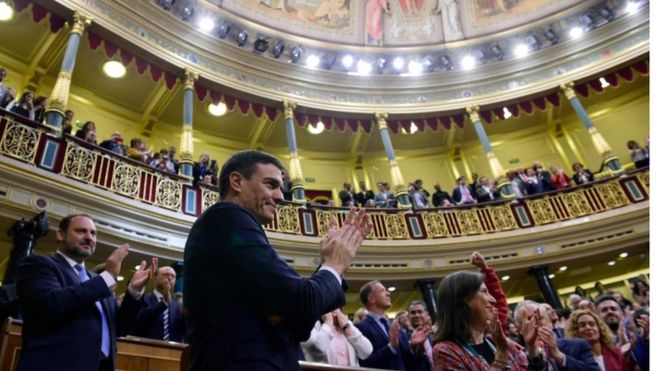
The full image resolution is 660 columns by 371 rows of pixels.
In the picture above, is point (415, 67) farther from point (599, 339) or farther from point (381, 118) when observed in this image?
point (599, 339)

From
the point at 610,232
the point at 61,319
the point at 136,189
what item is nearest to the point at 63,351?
the point at 61,319

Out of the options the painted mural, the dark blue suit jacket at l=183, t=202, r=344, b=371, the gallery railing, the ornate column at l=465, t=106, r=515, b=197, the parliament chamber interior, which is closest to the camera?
the dark blue suit jacket at l=183, t=202, r=344, b=371

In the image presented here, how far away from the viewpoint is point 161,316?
385cm

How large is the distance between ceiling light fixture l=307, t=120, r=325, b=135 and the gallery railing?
3.18 meters

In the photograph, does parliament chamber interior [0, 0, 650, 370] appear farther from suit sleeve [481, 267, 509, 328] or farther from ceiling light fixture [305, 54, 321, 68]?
suit sleeve [481, 267, 509, 328]

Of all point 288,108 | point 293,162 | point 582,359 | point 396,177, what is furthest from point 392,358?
point 288,108

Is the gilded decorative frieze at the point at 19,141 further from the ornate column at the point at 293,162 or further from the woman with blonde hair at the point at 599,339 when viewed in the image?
the woman with blonde hair at the point at 599,339

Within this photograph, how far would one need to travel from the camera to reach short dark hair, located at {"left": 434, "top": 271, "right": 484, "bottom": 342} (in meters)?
2.12

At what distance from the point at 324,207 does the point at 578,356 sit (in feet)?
23.7

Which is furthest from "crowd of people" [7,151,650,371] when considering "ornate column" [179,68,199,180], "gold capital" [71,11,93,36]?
"gold capital" [71,11,93,36]

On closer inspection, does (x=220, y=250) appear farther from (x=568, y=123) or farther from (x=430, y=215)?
(x=568, y=123)

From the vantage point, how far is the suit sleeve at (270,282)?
1.15 m

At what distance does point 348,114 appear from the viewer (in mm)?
12508

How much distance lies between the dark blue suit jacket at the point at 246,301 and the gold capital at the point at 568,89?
12.7 meters
